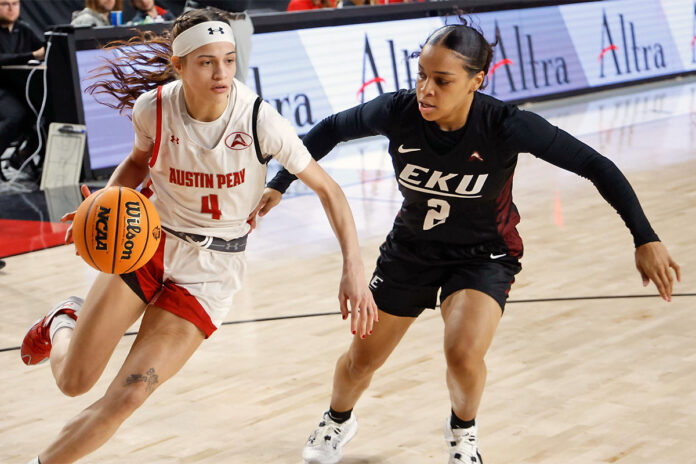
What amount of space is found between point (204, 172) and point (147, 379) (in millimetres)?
714

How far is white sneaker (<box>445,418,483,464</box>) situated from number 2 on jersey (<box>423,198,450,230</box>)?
740mm

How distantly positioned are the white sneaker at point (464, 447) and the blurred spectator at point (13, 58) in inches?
274

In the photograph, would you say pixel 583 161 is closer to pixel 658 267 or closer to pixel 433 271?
pixel 658 267

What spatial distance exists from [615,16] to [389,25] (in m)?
4.93

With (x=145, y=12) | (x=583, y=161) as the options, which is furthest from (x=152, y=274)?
(x=145, y=12)

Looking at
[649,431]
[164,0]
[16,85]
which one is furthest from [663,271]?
[164,0]

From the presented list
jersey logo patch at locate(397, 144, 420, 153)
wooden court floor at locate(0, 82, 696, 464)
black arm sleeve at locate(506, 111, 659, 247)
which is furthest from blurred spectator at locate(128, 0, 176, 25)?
black arm sleeve at locate(506, 111, 659, 247)

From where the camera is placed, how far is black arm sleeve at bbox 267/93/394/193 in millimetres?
3693

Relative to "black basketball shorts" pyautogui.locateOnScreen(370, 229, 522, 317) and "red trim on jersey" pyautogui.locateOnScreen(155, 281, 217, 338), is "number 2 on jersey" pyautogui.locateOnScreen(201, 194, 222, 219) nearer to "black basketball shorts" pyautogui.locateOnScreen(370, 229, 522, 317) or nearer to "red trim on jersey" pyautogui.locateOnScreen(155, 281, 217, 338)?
"red trim on jersey" pyautogui.locateOnScreen(155, 281, 217, 338)

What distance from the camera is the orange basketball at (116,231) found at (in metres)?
3.25

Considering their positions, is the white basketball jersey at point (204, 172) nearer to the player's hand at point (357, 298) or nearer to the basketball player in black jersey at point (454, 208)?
the basketball player in black jersey at point (454, 208)

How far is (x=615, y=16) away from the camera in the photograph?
1555cm

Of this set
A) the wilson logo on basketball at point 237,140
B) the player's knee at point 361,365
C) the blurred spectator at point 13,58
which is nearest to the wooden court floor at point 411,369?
the player's knee at point 361,365

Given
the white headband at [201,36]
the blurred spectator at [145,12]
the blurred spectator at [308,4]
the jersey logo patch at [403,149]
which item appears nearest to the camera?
the white headband at [201,36]
